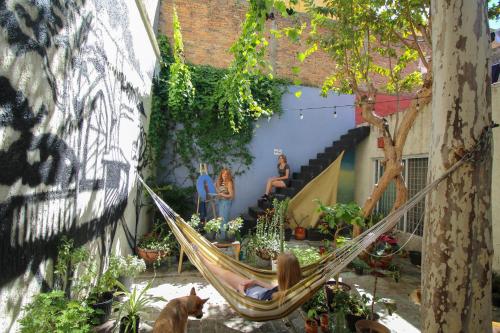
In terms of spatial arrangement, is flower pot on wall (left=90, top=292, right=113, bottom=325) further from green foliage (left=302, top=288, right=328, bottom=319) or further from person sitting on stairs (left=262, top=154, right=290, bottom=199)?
person sitting on stairs (left=262, top=154, right=290, bottom=199)

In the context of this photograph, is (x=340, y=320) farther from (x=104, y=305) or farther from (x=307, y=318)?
(x=104, y=305)

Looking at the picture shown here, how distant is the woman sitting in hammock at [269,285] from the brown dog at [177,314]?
500 mm

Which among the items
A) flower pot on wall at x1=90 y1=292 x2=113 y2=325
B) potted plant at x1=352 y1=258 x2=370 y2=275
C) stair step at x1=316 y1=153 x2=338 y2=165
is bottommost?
potted plant at x1=352 y1=258 x2=370 y2=275

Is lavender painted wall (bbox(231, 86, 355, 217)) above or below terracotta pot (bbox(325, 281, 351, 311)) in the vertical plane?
above

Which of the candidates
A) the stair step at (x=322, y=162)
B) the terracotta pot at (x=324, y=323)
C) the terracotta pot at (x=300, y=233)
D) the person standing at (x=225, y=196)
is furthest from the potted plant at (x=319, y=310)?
the stair step at (x=322, y=162)

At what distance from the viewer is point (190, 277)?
12.7 ft

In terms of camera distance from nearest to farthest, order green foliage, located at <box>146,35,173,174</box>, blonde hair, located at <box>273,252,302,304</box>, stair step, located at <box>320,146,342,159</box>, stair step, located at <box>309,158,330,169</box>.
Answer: blonde hair, located at <box>273,252,302,304</box>
green foliage, located at <box>146,35,173,174</box>
stair step, located at <box>309,158,330,169</box>
stair step, located at <box>320,146,342,159</box>

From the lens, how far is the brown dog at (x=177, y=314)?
1.78m

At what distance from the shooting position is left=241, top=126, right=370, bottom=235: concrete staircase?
6172 mm

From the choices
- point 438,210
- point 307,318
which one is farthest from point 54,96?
point 307,318

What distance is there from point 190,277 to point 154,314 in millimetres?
1143

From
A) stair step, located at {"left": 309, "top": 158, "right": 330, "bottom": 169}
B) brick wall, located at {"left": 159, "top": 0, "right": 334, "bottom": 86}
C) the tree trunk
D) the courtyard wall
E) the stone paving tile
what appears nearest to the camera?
the tree trunk

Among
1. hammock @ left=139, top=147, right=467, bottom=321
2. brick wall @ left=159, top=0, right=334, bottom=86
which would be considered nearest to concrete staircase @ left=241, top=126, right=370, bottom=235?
brick wall @ left=159, top=0, right=334, bottom=86

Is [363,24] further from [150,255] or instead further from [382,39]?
[150,255]
